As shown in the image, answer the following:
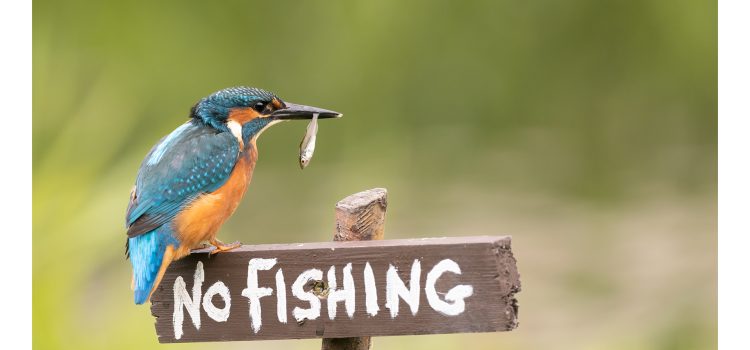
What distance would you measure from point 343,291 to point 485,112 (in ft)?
5.48

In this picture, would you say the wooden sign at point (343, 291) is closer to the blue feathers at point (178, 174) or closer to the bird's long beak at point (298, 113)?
the blue feathers at point (178, 174)

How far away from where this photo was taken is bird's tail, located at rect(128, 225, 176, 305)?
149 cm

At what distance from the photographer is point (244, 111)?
1710 millimetres

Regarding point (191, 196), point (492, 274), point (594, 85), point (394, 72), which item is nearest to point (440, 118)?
point (394, 72)

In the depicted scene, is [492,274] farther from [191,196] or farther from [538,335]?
[538,335]

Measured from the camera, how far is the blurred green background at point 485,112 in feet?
9.22

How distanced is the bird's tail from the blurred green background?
112 cm

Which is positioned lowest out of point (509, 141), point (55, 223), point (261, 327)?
point (261, 327)

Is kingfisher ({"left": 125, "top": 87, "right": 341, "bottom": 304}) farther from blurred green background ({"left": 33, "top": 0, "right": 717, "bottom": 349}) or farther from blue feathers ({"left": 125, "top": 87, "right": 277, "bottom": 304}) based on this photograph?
blurred green background ({"left": 33, "top": 0, "right": 717, "bottom": 349})

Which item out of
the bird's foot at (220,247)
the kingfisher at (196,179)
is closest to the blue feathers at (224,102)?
the kingfisher at (196,179)

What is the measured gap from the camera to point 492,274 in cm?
136

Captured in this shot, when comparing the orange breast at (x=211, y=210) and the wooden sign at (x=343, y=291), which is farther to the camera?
the orange breast at (x=211, y=210)

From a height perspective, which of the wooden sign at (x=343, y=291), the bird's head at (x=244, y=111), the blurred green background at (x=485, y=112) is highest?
the blurred green background at (x=485, y=112)

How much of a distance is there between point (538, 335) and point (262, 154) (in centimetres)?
99
